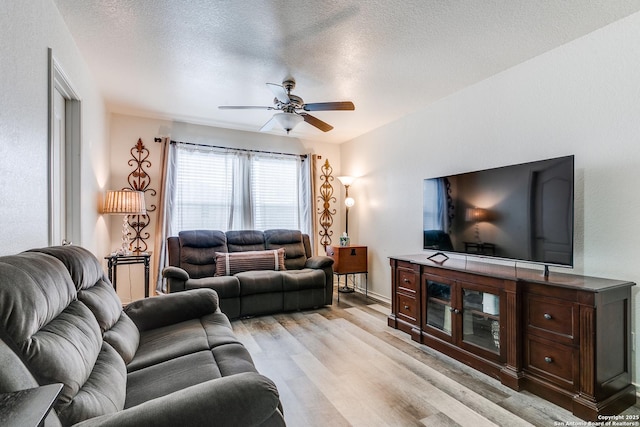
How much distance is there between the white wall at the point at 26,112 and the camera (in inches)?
55.2

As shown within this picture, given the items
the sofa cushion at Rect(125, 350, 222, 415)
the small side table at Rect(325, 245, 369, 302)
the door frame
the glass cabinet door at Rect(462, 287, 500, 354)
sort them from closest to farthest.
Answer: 1. the sofa cushion at Rect(125, 350, 222, 415)
2. the glass cabinet door at Rect(462, 287, 500, 354)
3. the door frame
4. the small side table at Rect(325, 245, 369, 302)

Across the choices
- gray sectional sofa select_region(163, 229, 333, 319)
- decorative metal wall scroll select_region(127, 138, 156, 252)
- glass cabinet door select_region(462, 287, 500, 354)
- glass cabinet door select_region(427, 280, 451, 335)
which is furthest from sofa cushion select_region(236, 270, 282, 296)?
glass cabinet door select_region(462, 287, 500, 354)

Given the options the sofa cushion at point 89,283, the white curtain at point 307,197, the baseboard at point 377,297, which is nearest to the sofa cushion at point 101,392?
the sofa cushion at point 89,283

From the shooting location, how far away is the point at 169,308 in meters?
2.19

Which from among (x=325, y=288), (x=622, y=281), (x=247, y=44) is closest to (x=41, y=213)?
(x=247, y=44)

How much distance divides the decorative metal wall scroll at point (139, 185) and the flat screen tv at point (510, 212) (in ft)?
12.3

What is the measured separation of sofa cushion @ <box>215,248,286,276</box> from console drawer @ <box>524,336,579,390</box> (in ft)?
9.70

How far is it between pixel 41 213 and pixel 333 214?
4.23 meters

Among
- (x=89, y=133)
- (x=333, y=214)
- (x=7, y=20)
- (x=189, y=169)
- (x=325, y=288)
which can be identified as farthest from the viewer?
(x=333, y=214)

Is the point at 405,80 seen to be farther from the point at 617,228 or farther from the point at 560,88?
the point at 617,228

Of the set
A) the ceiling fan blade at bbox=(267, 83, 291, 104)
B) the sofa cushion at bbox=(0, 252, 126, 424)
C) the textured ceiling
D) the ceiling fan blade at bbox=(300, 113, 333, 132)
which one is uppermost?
the textured ceiling

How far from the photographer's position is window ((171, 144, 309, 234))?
14.7ft

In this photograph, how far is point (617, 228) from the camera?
2174 mm

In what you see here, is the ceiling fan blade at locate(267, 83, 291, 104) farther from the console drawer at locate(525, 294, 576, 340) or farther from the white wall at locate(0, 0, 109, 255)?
the console drawer at locate(525, 294, 576, 340)
